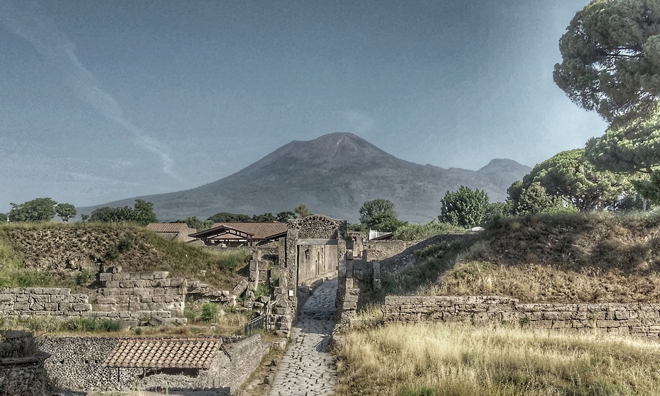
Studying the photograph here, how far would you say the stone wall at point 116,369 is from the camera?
11484 millimetres

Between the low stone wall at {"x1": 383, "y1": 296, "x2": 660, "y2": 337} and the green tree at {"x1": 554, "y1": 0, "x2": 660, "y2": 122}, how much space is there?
900 cm

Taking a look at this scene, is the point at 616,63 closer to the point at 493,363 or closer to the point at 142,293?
the point at 493,363

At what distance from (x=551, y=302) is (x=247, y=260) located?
44.7 ft

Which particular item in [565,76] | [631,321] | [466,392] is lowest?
[466,392]

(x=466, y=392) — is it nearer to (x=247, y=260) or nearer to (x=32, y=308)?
(x=247, y=260)

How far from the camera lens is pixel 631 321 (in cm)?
1318

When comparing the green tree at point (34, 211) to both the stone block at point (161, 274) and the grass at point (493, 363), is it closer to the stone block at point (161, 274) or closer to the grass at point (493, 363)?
the stone block at point (161, 274)

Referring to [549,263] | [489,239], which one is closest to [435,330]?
[549,263]

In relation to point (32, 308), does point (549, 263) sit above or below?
above

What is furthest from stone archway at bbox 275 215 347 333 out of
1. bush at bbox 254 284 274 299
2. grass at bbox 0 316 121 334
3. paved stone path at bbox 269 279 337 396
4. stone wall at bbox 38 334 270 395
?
grass at bbox 0 316 121 334

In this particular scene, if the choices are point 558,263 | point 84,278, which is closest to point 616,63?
point 558,263

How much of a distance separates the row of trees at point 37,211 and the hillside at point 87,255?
60.1m

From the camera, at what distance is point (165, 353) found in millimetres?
12414

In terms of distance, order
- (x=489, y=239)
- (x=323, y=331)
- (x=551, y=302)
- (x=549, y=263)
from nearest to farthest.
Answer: (x=551, y=302), (x=549, y=263), (x=323, y=331), (x=489, y=239)
